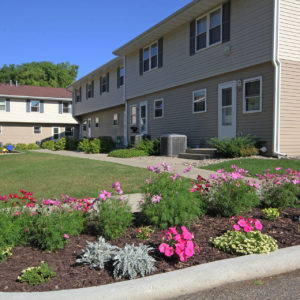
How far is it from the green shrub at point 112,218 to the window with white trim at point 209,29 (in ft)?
36.6

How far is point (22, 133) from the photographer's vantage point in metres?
32.9

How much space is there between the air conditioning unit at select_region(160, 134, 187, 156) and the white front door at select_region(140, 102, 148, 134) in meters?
5.00

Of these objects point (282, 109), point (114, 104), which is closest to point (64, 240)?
point (282, 109)

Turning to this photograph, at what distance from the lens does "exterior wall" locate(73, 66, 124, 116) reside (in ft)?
75.0

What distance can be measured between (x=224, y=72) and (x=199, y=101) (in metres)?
1.99

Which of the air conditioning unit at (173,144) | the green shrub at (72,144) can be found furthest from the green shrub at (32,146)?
the air conditioning unit at (173,144)

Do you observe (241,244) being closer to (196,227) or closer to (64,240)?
(196,227)

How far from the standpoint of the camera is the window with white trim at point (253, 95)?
464 inches

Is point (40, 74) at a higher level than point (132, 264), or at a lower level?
higher

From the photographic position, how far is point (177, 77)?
1590cm

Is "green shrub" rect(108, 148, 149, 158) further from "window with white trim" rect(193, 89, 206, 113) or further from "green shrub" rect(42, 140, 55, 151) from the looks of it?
"green shrub" rect(42, 140, 55, 151)

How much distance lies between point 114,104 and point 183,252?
68.1ft

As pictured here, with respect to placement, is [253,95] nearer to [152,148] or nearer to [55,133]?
[152,148]

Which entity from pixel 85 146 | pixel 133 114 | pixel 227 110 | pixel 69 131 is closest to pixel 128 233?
pixel 227 110
